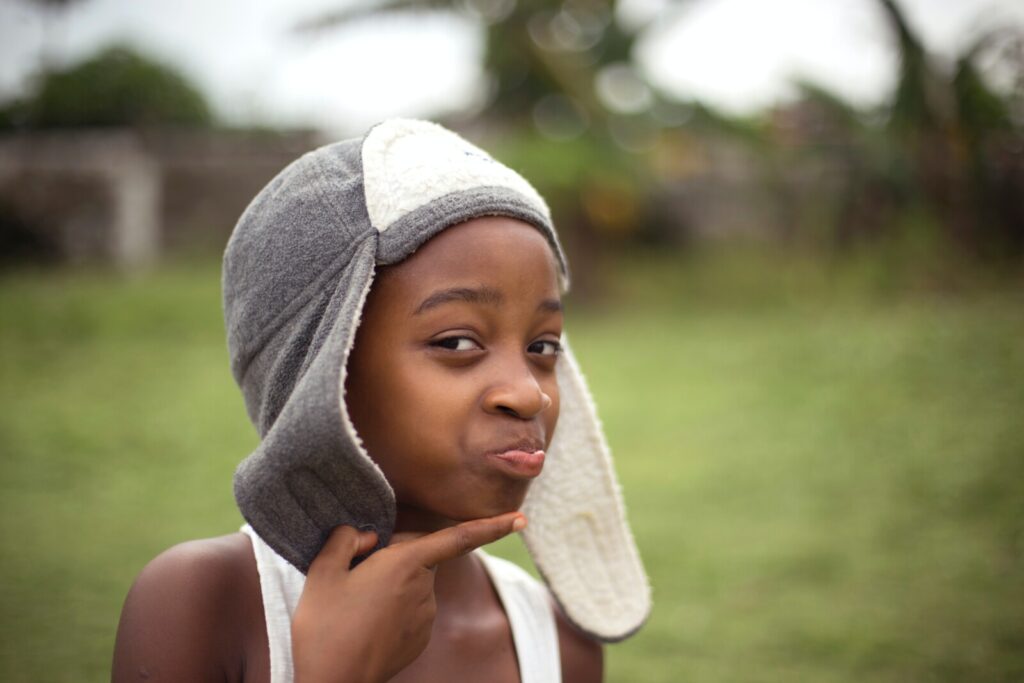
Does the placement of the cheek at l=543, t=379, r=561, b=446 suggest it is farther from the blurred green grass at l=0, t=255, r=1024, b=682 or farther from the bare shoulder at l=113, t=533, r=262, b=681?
the blurred green grass at l=0, t=255, r=1024, b=682

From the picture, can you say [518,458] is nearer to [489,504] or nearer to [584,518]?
[489,504]

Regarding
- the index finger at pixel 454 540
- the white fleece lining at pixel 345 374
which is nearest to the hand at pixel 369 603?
the index finger at pixel 454 540

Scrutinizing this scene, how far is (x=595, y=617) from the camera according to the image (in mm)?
1457

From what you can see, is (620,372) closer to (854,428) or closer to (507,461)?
(854,428)

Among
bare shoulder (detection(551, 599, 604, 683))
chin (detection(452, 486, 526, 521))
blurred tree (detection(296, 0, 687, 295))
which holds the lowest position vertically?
bare shoulder (detection(551, 599, 604, 683))

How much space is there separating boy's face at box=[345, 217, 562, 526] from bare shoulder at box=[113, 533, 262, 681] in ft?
0.83

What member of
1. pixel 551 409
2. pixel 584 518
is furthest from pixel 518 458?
pixel 584 518

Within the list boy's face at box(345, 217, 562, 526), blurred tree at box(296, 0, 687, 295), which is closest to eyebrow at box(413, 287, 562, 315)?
boy's face at box(345, 217, 562, 526)

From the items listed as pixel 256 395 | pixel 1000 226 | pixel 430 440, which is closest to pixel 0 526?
pixel 256 395

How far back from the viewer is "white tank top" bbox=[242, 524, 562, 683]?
115cm

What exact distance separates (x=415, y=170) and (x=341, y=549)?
1.64 feet

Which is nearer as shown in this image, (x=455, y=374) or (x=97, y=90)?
(x=455, y=374)

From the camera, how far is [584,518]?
1513mm

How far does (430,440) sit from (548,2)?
9.72 metres
